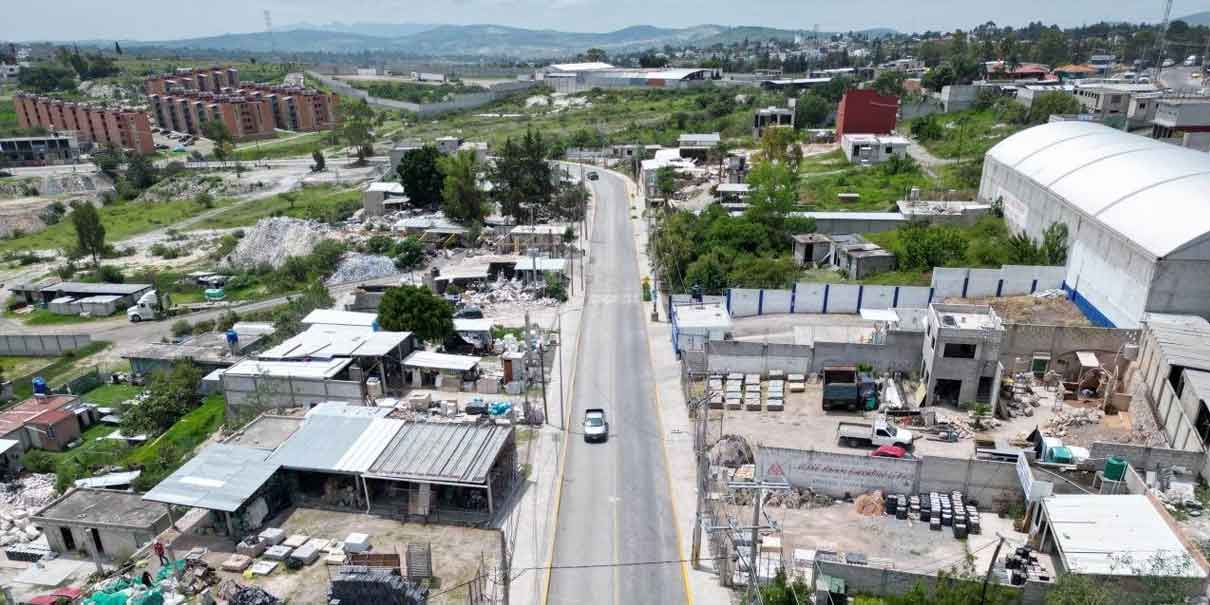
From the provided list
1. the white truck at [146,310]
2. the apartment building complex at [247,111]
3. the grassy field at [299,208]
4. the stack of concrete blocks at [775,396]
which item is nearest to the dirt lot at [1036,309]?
the stack of concrete blocks at [775,396]

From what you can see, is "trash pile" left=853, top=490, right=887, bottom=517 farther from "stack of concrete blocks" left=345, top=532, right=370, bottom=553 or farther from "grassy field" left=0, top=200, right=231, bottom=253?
"grassy field" left=0, top=200, right=231, bottom=253

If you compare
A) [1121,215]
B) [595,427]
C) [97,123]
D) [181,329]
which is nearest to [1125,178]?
[1121,215]

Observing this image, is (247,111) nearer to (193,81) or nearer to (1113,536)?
(193,81)

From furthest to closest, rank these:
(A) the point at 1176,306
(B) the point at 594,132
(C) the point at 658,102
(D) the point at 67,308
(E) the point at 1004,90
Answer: (C) the point at 658,102, (B) the point at 594,132, (E) the point at 1004,90, (D) the point at 67,308, (A) the point at 1176,306

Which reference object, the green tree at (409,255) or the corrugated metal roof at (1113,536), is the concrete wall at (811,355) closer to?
the corrugated metal roof at (1113,536)

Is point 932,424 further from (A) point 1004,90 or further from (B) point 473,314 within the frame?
(A) point 1004,90

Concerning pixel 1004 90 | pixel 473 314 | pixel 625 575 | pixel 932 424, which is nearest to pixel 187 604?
pixel 625 575
